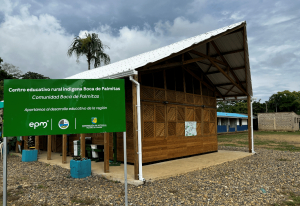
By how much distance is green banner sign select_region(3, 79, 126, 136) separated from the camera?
12.4 ft

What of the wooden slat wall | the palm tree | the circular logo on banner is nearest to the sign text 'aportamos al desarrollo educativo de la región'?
the circular logo on banner

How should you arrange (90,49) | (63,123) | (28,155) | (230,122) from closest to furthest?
(63,123)
(28,155)
(90,49)
(230,122)

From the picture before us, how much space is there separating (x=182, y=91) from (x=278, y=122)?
33584mm

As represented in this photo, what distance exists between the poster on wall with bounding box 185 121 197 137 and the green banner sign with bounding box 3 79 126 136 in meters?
6.42

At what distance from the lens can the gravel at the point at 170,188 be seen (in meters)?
4.78

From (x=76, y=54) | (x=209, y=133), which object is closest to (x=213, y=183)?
(x=209, y=133)

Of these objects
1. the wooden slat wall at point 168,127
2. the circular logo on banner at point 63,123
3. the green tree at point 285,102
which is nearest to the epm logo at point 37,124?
the circular logo on banner at point 63,123

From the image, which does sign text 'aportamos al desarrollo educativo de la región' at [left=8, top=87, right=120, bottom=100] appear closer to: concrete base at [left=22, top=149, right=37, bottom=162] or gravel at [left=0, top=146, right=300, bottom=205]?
gravel at [left=0, top=146, right=300, bottom=205]

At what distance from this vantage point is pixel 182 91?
1038 cm

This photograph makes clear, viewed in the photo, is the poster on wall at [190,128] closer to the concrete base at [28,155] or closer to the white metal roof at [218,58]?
the white metal roof at [218,58]

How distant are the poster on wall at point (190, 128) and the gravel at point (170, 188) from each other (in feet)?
9.05

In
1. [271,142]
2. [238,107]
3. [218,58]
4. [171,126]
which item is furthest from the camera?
[238,107]

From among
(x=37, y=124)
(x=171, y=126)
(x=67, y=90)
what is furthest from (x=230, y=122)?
(x=37, y=124)

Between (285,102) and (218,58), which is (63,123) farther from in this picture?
(285,102)
